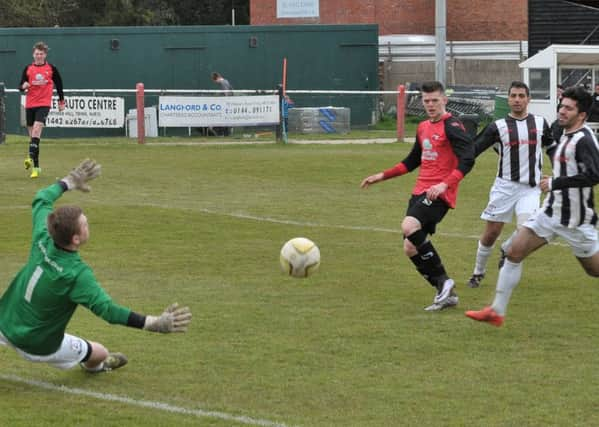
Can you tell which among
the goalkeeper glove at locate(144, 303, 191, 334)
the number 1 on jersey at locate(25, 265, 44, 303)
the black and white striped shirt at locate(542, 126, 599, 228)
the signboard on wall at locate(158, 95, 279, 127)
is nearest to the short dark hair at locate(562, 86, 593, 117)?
the black and white striped shirt at locate(542, 126, 599, 228)

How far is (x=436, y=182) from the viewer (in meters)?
10.1

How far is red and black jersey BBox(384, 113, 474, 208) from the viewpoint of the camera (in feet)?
32.5

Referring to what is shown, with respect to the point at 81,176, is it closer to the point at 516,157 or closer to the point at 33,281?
the point at 33,281

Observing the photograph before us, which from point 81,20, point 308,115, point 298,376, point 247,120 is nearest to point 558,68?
point 308,115

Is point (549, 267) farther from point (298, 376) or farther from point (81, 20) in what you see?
point (81, 20)

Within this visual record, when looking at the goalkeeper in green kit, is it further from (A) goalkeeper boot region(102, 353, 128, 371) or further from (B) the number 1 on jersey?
(A) goalkeeper boot region(102, 353, 128, 371)

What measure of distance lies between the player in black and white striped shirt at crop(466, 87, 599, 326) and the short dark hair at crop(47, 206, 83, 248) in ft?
11.5

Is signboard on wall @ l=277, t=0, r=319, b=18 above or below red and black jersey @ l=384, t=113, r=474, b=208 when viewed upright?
above

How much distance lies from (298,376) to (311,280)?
3692 millimetres

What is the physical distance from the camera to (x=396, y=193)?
18719 mm

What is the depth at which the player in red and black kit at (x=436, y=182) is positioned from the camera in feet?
32.5

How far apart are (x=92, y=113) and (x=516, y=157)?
1940 cm

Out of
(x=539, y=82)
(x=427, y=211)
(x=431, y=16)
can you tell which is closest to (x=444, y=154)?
(x=427, y=211)

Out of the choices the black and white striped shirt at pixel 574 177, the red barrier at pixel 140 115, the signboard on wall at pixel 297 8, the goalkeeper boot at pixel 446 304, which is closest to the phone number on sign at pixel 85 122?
the red barrier at pixel 140 115
